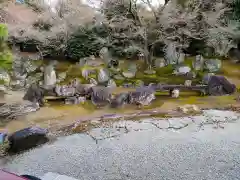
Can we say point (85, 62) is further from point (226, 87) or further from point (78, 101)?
point (226, 87)

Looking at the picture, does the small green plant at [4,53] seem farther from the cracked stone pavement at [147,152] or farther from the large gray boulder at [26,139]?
the cracked stone pavement at [147,152]

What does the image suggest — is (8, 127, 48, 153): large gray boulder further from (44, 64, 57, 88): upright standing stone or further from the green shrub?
the green shrub

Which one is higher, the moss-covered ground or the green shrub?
the green shrub

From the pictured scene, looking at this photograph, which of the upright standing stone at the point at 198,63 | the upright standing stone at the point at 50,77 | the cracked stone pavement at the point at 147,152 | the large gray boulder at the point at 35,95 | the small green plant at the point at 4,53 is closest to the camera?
the cracked stone pavement at the point at 147,152

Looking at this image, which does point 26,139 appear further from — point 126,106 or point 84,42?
point 84,42

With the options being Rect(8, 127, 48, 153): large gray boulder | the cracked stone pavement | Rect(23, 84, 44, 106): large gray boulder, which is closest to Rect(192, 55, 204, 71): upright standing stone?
the cracked stone pavement

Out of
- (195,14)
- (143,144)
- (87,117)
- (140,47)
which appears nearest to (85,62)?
(140,47)

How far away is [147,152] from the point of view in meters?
6.42

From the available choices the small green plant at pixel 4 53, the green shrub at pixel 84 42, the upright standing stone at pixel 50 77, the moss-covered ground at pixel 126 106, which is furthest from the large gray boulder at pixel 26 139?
the green shrub at pixel 84 42

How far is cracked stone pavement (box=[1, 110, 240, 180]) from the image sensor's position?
5.75m

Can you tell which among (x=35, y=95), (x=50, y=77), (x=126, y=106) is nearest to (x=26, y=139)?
(x=35, y=95)

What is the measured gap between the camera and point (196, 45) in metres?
11.1

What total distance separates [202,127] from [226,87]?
223 cm

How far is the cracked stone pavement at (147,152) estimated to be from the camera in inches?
227
